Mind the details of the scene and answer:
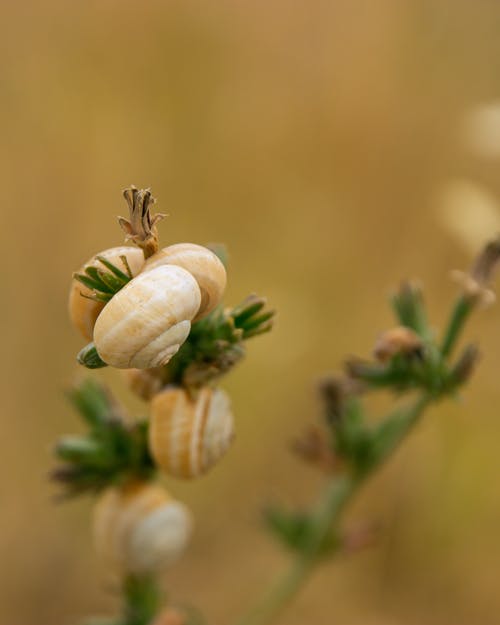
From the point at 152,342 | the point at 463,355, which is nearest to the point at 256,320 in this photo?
the point at 152,342

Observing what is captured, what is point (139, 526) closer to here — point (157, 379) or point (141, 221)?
point (157, 379)

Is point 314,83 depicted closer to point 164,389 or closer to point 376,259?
point 376,259

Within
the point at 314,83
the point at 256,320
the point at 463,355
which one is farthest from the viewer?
the point at 314,83

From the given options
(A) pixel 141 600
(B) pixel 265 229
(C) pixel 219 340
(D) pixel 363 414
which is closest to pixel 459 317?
(D) pixel 363 414

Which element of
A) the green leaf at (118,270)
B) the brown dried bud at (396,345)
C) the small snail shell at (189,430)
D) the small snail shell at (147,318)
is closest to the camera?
the small snail shell at (147,318)

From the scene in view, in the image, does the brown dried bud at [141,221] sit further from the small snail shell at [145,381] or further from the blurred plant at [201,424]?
the small snail shell at [145,381]

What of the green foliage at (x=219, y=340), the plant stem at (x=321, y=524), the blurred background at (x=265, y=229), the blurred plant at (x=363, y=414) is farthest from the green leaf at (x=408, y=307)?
the blurred background at (x=265, y=229)
